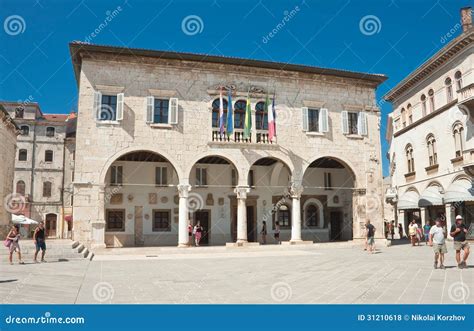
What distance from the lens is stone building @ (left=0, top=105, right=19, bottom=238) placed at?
23906 mm

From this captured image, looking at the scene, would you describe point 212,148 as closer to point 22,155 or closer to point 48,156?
point 48,156

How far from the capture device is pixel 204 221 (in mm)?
26562

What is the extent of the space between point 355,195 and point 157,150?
12.7 metres

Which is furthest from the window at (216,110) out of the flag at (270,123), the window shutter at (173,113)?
the flag at (270,123)

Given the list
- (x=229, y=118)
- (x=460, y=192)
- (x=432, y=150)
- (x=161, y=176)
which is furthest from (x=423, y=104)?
(x=161, y=176)

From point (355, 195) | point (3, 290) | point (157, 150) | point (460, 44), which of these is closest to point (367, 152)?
point (355, 195)

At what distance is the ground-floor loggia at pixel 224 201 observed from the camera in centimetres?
2391

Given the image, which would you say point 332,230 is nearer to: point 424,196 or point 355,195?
point 355,195

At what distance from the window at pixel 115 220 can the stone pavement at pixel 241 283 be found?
33.5ft

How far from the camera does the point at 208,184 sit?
2666cm

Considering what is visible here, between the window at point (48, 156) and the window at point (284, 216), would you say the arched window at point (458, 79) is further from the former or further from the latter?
the window at point (48, 156)

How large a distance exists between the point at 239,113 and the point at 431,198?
49.5 ft

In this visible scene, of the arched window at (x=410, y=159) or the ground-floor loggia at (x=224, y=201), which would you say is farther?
the arched window at (x=410, y=159)

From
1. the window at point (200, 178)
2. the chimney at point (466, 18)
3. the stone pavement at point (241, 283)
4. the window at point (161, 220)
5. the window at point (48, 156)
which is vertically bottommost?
the stone pavement at point (241, 283)
